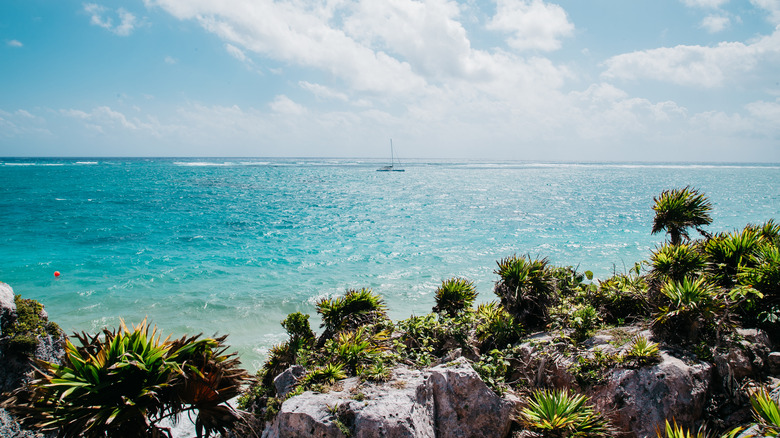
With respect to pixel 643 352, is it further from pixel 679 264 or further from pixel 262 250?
pixel 262 250

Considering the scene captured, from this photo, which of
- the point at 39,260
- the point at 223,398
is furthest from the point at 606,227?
the point at 39,260

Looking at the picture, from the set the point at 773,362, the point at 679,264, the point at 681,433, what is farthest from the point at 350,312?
the point at 773,362

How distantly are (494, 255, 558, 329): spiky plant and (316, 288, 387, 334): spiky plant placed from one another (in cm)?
376

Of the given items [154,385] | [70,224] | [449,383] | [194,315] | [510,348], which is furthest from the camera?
[70,224]

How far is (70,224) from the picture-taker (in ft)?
120

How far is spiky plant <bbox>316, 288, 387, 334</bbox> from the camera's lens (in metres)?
11.0

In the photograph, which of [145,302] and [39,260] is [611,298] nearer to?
[145,302]

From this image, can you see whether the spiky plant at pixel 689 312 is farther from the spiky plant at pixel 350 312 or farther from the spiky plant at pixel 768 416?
the spiky plant at pixel 350 312

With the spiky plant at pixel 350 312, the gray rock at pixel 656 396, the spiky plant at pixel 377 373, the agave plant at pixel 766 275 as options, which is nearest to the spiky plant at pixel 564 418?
the gray rock at pixel 656 396

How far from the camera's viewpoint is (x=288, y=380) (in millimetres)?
8359

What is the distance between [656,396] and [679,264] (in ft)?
13.8

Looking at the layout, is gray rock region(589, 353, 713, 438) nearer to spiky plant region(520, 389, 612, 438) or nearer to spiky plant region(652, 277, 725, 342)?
spiky plant region(520, 389, 612, 438)

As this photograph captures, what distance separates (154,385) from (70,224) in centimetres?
4132

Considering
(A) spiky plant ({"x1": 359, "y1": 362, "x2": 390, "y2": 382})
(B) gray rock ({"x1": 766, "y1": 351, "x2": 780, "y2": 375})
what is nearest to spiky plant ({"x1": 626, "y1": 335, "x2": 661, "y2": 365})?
(B) gray rock ({"x1": 766, "y1": 351, "x2": 780, "y2": 375})
